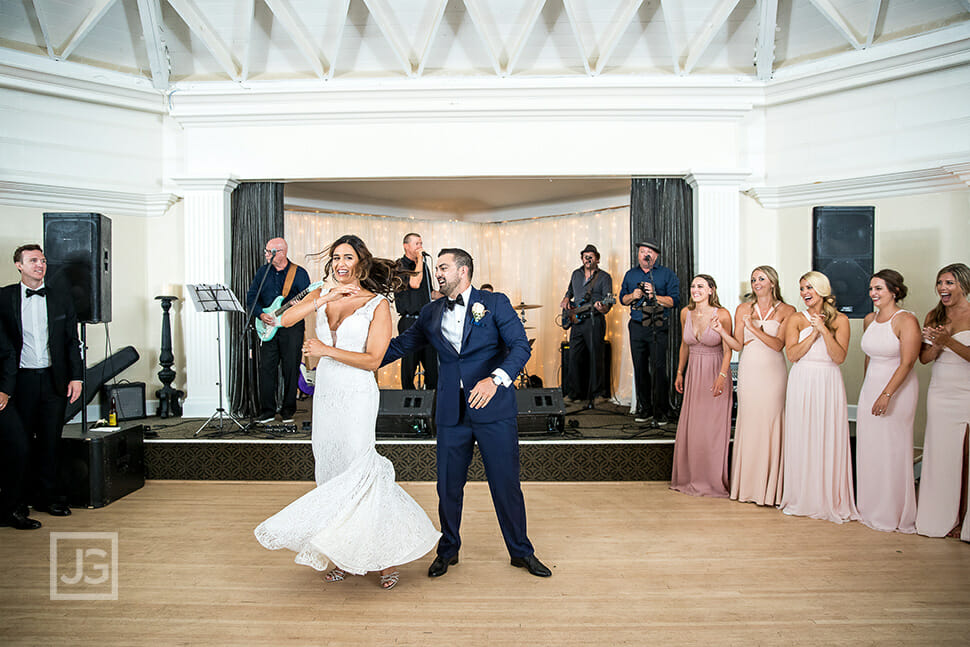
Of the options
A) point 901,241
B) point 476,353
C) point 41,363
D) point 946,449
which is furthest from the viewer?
point 901,241

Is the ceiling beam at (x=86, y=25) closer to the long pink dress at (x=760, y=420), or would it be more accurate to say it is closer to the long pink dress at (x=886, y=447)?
the long pink dress at (x=760, y=420)

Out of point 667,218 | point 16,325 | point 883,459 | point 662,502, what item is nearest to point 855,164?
point 667,218

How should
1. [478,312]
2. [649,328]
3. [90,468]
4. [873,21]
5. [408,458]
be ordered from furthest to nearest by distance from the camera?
[649,328] → [873,21] → [408,458] → [90,468] → [478,312]

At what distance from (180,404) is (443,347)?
4846mm

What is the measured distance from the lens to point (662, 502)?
486cm

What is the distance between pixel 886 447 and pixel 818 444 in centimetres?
41

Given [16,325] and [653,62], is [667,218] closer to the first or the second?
[653,62]

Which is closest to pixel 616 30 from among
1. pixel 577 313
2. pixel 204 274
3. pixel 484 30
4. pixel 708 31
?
pixel 708 31

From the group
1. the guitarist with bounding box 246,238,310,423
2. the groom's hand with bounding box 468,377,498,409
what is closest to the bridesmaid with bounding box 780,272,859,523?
the groom's hand with bounding box 468,377,498,409

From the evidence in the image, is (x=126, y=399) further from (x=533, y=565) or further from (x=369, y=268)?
(x=533, y=565)

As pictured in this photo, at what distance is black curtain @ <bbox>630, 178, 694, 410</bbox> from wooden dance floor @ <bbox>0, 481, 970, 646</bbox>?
2602mm

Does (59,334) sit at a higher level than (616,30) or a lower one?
lower

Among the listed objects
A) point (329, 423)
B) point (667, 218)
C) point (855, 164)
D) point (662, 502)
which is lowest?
point (662, 502)

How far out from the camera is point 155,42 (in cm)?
656
